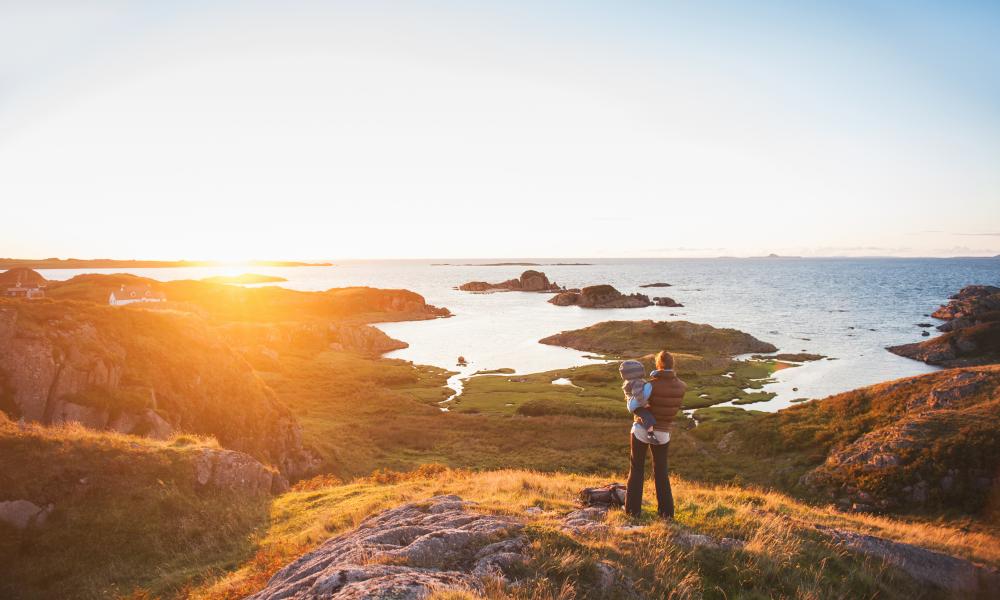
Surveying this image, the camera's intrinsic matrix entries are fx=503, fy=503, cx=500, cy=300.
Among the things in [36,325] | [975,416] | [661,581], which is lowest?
[975,416]

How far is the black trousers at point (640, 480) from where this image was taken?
12.7 meters

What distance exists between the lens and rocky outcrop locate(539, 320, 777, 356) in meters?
91.1

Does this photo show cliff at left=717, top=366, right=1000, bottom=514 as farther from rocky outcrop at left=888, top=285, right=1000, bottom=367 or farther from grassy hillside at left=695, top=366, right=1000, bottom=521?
rocky outcrop at left=888, top=285, right=1000, bottom=367

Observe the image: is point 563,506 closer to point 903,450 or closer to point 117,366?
point 903,450

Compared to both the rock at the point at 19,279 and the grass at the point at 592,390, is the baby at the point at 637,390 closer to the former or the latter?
the grass at the point at 592,390

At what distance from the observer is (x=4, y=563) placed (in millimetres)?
14219

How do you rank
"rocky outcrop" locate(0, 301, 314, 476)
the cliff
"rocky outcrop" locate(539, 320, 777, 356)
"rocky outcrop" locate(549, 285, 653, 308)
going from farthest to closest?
"rocky outcrop" locate(549, 285, 653, 308) → "rocky outcrop" locate(539, 320, 777, 356) → "rocky outcrop" locate(0, 301, 314, 476) → the cliff

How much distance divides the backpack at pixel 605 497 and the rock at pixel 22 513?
657 inches

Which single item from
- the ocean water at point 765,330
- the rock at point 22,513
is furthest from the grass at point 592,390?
the rock at point 22,513

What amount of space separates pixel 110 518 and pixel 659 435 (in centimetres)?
1719

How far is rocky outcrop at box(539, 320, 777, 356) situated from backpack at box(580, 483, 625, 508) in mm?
74905

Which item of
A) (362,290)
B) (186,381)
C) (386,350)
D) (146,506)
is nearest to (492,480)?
(146,506)

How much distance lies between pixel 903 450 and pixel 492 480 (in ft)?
77.4

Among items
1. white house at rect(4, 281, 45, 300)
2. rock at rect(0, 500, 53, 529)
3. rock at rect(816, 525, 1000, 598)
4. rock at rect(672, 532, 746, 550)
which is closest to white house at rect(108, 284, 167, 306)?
white house at rect(4, 281, 45, 300)
